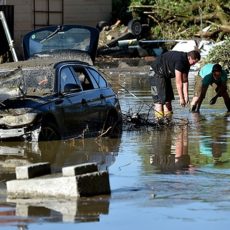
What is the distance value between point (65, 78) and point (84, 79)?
727 mm

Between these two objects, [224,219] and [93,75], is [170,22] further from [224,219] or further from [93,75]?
[224,219]

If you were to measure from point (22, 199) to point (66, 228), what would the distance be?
4.18 feet

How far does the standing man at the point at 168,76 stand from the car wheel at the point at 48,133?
329 centimetres

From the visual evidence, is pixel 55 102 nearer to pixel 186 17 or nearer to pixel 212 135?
pixel 212 135

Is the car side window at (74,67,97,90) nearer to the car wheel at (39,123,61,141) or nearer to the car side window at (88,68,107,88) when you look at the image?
the car side window at (88,68,107,88)

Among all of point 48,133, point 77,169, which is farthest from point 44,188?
point 48,133

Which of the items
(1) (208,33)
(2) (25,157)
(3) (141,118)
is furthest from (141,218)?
(1) (208,33)

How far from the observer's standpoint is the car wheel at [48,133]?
41.4 ft

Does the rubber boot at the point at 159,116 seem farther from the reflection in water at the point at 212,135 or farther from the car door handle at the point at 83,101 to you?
the car door handle at the point at 83,101

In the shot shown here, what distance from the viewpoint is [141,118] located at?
15391 millimetres

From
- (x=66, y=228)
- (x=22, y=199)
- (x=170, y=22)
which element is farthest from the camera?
(x=170, y=22)

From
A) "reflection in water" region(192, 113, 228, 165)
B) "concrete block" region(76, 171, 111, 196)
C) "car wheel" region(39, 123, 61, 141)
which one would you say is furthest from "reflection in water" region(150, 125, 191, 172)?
"concrete block" region(76, 171, 111, 196)

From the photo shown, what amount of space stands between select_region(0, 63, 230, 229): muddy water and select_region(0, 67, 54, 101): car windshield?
849 millimetres

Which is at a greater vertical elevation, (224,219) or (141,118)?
(224,219)
